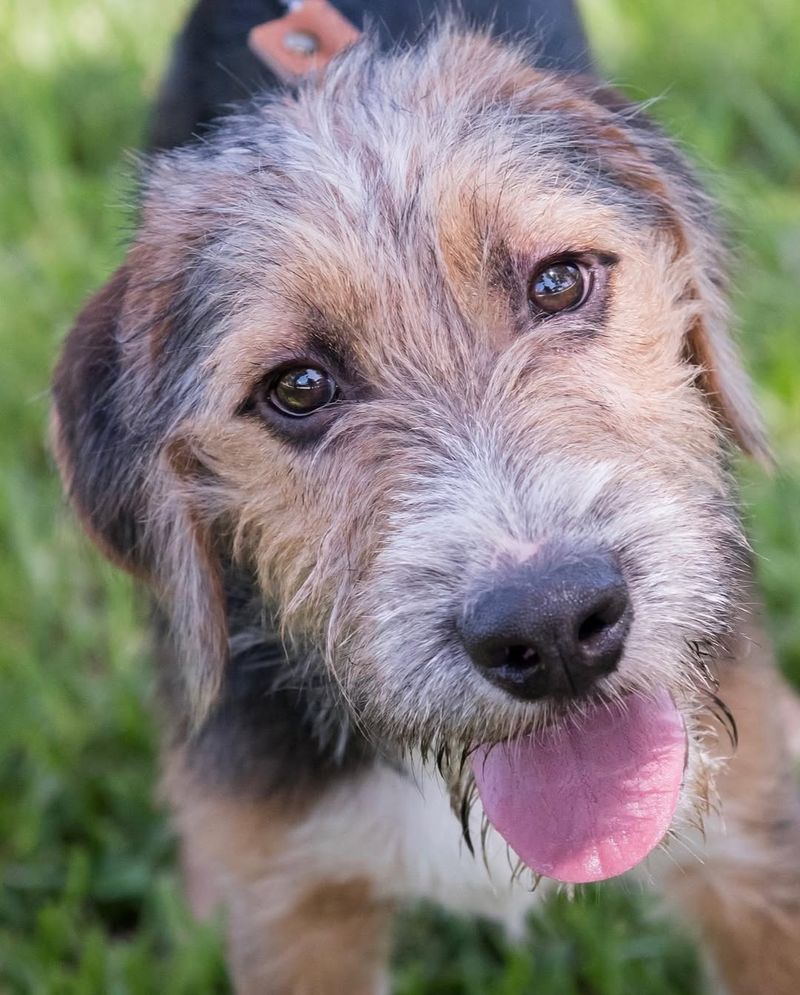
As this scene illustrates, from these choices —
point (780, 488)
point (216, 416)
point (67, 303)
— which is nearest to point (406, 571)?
point (216, 416)

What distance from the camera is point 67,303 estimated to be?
518cm

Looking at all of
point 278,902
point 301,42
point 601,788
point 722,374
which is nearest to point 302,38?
point 301,42

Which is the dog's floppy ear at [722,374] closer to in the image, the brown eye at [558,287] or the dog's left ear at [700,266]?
the dog's left ear at [700,266]

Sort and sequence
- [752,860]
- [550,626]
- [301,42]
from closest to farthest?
[550,626] < [752,860] < [301,42]

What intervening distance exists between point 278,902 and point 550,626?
51.1 inches

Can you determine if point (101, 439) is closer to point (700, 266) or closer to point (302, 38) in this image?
point (302, 38)

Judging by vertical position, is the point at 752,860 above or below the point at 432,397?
below

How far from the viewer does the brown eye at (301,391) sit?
2.40 meters

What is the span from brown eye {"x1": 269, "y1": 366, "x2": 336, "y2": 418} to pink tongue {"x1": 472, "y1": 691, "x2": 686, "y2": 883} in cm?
70

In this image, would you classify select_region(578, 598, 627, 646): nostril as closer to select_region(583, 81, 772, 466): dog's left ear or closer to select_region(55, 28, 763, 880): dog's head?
select_region(55, 28, 763, 880): dog's head

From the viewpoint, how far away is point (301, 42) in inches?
121

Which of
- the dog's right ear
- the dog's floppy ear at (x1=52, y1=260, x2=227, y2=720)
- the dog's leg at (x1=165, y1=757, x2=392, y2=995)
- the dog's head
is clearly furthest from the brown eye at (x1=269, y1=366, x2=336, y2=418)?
the dog's leg at (x1=165, y1=757, x2=392, y2=995)

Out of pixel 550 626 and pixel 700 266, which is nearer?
pixel 550 626

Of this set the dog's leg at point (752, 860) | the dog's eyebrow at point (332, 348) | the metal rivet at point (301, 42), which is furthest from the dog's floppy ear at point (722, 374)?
the metal rivet at point (301, 42)
